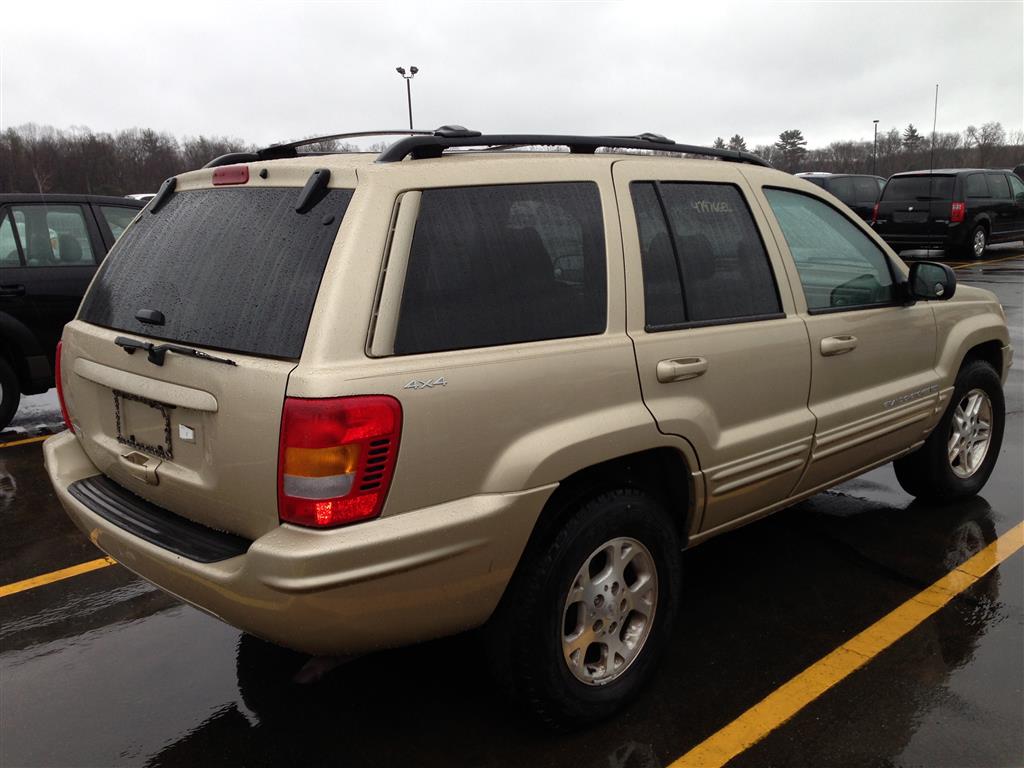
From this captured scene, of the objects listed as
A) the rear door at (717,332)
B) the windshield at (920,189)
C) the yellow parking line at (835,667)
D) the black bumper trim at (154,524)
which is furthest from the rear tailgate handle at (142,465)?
the windshield at (920,189)

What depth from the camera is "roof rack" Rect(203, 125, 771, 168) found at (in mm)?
2451

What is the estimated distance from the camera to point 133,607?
363 centimetres

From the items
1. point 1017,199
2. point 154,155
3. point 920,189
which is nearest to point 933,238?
point 920,189

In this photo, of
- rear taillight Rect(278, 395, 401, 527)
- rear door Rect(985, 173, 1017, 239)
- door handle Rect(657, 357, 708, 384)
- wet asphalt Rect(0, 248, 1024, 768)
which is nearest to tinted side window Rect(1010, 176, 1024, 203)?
rear door Rect(985, 173, 1017, 239)

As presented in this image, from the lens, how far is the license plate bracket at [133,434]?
2482 millimetres

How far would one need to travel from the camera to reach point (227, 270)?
2494 millimetres

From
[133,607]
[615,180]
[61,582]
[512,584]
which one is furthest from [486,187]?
[61,582]

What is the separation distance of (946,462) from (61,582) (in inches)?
175

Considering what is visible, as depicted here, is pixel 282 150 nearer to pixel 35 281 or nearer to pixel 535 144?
pixel 535 144

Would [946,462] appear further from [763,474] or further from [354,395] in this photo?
[354,395]

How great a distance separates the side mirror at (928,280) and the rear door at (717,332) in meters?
0.88

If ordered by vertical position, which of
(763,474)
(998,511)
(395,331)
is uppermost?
(395,331)

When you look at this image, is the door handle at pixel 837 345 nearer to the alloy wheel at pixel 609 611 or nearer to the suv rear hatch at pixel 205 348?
the alloy wheel at pixel 609 611

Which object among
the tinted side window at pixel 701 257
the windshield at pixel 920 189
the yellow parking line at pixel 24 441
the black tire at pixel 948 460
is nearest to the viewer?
the tinted side window at pixel 701 257
